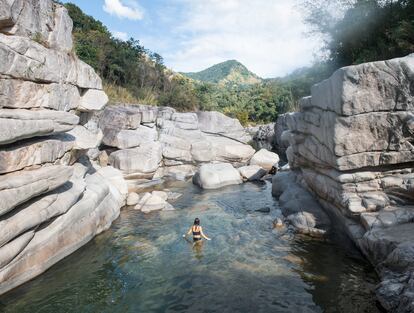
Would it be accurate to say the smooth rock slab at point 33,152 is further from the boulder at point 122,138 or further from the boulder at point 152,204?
the boulder at point 122,138

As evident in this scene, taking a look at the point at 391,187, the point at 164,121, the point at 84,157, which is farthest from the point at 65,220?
the point at 164,121

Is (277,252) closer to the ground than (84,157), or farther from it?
closer to the ground

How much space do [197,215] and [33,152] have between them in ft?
25.7

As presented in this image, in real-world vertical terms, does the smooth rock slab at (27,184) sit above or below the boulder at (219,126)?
below

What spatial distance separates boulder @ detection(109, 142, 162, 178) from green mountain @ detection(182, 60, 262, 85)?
5428 inches

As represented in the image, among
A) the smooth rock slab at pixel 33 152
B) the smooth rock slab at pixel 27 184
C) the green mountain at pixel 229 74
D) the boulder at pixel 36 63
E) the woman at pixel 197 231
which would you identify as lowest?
the woman at pixel 197 231

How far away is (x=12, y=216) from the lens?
9.02 meters

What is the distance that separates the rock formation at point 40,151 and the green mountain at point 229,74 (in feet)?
480

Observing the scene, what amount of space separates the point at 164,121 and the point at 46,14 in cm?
1512

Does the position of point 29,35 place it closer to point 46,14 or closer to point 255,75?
point 46,14

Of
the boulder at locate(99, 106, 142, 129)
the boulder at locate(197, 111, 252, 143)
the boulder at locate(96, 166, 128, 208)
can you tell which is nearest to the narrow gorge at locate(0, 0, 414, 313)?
the boulder at locate(96, 166, 128, 208)

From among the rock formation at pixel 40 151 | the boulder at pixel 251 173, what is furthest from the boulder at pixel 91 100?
the boulder at pixel 251 173

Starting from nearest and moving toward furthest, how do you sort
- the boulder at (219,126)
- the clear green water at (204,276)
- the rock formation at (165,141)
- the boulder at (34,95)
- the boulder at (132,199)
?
Result: the clear green water at (204,276), the boulder at (34,95), the boulder at (132,199), the rock formation at (165,141), the boulder at (219,126)

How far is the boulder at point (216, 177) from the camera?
21734 millimetres
